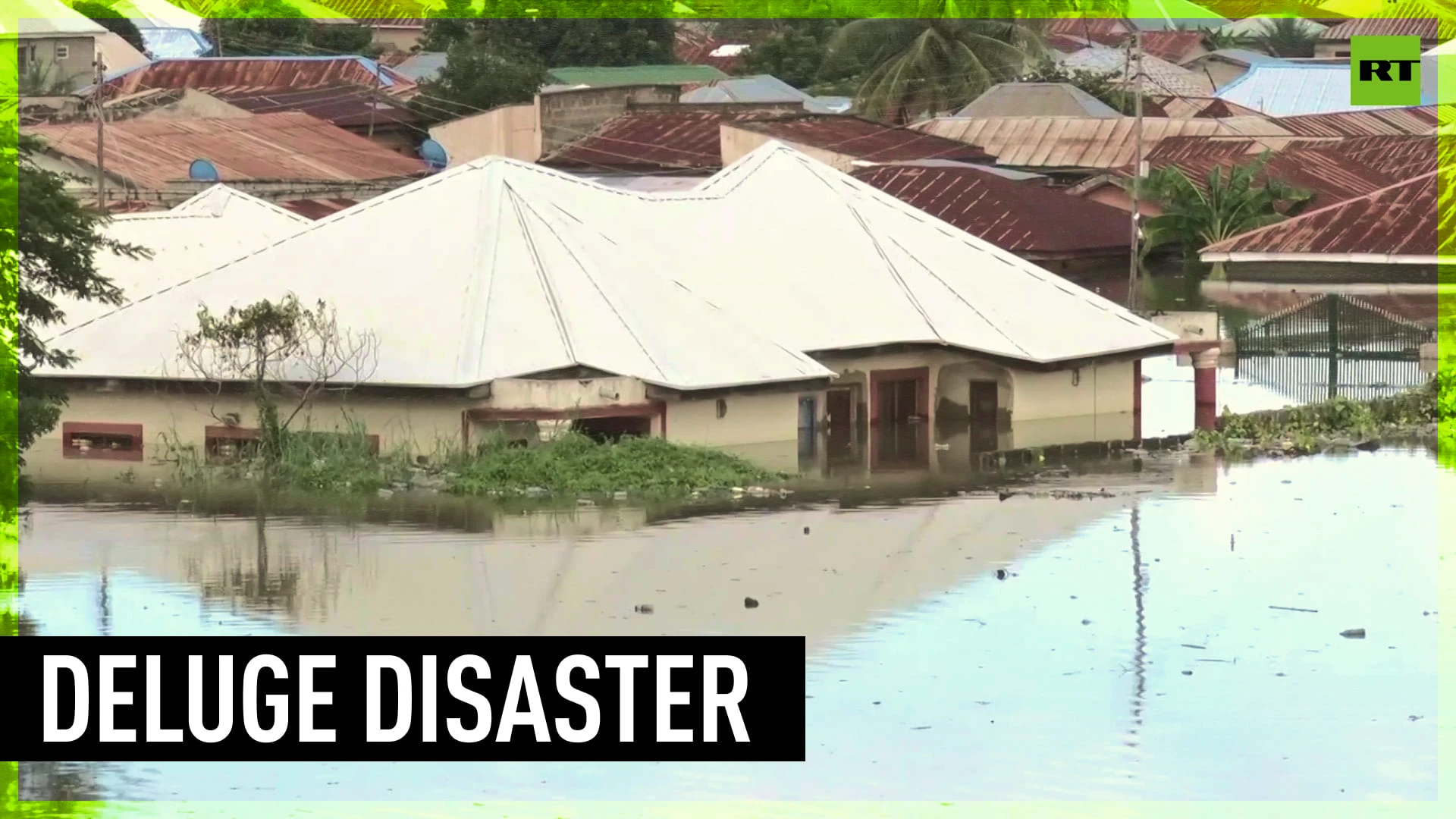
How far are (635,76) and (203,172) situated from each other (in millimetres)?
24988

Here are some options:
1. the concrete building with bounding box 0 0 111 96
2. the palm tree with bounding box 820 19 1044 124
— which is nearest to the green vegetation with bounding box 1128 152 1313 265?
the palm tree with bounding box 820 19 1044 124

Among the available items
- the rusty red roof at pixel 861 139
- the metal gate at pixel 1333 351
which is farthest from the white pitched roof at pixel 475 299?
the rusty red roof at pixel 861 139

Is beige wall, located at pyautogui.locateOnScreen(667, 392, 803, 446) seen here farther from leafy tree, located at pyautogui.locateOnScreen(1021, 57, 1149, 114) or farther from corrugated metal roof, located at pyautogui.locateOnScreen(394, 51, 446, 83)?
corrugated metal roof, located at pyautogui.locateOnScreen(394, 51, 446, 83)

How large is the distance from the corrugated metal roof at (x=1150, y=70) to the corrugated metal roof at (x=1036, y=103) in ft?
26.1

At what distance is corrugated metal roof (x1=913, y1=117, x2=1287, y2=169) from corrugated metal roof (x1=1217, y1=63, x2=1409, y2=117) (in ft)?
30.6

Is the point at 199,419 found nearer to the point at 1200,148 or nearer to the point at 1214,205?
the point at 1214,205

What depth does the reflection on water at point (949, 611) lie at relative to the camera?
54.3ft

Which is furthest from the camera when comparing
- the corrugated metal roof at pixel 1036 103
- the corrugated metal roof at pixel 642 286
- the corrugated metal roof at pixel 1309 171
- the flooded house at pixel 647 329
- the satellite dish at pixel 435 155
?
the corrugated metal roof at pixel 1036 103

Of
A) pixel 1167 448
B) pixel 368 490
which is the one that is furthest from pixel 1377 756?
pixel 1167 448

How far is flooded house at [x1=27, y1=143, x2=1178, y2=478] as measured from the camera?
101 ft

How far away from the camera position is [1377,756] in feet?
56.2

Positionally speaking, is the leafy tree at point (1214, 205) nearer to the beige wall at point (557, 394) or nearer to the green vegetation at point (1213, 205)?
the green vegetation at point (1213, 205)

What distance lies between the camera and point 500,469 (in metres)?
28.8

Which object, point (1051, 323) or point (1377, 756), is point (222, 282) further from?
point (1377, 756)
